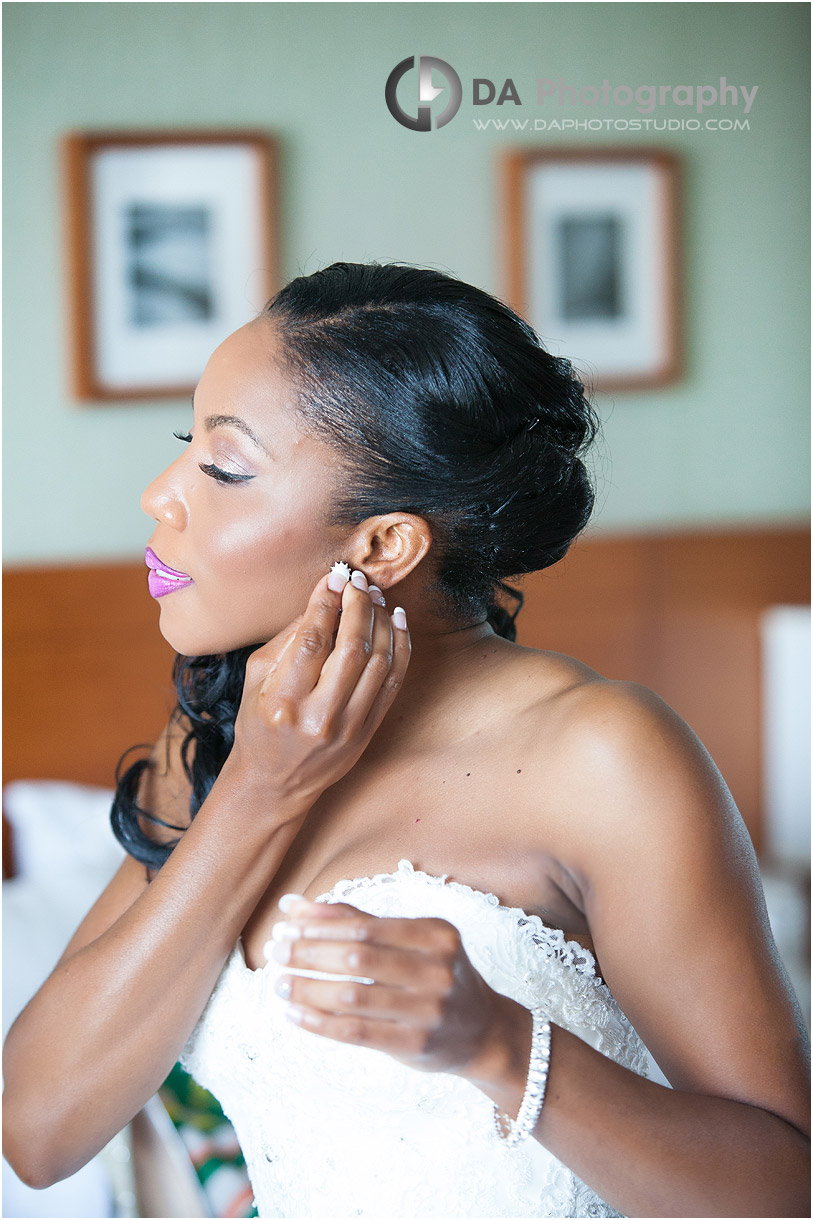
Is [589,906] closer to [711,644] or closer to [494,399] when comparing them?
[494,399]

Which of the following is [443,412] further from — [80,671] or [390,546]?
[80,671]

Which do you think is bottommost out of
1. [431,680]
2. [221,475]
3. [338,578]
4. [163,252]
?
[431,680]

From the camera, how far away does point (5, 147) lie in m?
2.32

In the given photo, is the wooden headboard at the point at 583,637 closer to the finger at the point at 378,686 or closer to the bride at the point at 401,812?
the bride at the point at 401,812

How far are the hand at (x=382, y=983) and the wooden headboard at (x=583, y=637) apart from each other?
6.20 ft

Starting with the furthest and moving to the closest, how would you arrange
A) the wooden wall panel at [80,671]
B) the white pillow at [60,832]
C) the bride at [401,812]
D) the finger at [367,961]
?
the wooden wall panel at [80,671] < the white pillow at [60,832] < the bride at [401,812] < the finger at [367,961]

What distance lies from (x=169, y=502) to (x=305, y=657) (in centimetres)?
24

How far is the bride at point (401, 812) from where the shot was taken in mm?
895

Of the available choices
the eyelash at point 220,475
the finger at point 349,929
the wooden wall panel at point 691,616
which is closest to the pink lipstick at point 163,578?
the eyelash at point 220,475

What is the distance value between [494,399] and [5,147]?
1.81 meters

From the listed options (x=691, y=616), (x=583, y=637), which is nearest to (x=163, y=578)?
(x=583, y=637)

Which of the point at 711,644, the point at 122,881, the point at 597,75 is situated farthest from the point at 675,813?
the point at 597,75

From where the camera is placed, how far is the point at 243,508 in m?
1.04

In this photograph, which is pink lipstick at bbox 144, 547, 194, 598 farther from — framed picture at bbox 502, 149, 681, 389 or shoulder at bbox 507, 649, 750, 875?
framed picture at bbox 502, 149, 681, 389
